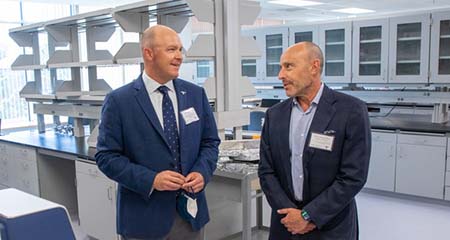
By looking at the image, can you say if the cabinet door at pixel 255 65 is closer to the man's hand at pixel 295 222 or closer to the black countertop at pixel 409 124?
the black countertop at pixel 409 124

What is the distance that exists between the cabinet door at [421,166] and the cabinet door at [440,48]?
2.51 feet

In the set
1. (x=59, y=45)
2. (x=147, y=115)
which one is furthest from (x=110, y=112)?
(x=59, y=45)

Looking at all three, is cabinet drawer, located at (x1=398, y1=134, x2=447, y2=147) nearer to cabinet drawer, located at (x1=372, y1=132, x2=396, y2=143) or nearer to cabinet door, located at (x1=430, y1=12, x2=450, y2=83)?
cabinet drawer, located at (x1=372, y1=132, x2=396, y2=143)

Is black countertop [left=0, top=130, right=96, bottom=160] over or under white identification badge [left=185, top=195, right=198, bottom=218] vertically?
under

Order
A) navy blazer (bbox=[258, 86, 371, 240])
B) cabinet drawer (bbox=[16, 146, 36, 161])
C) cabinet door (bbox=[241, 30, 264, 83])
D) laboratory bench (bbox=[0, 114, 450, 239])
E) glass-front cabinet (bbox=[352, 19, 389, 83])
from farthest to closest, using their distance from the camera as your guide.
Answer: cabinet door (bbox=[241, 30, 264, 83]) < glass-front cabinet (bbox=[352, 19, 389, 83]) < cabinet drawer (bbox=[16, 146, 36, 161]) < laboratory bench (bbox=[0, 114, 450, 239]) < navy blazer (bbox=[258, 86, 371, 240])

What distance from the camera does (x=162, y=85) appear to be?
1.71 meters

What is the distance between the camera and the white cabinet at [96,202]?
3.01 metres

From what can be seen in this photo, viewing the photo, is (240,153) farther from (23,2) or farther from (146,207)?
(23,2)

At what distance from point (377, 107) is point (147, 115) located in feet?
13.4

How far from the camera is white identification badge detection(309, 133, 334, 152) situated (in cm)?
158

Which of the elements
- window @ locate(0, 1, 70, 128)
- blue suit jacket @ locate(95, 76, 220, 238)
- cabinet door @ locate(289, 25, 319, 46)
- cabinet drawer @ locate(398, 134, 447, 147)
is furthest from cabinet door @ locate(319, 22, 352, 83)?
window @ locate(0, 1, 70, 128)

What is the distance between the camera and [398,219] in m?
3.79

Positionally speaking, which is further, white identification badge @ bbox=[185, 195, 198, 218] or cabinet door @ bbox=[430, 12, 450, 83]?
cabinet door @ bbox=[430, 12, 450, 83]

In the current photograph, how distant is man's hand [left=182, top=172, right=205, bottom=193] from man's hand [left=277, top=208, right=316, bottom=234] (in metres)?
0.34
